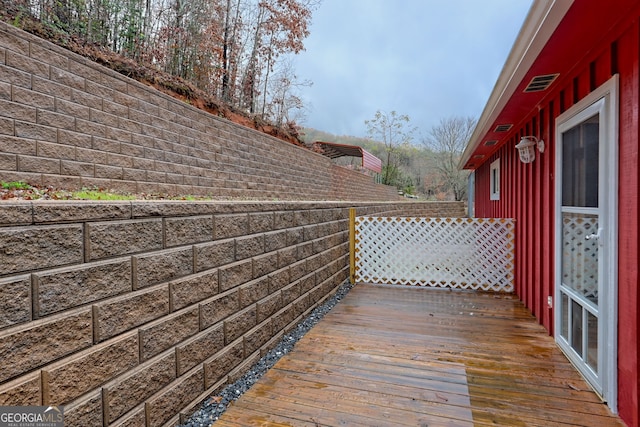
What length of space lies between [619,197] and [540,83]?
126 cm

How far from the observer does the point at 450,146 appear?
21.9 m

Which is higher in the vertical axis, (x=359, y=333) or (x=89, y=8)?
(x=89, y=8)

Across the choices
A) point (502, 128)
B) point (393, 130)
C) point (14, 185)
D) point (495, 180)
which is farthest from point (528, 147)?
point (393, 130)

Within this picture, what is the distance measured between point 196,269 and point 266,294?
3.02 feet

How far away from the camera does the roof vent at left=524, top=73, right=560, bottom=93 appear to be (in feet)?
8.38

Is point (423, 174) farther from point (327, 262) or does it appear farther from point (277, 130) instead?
point (327, 262)

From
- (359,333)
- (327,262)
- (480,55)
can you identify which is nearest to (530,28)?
(359,333)

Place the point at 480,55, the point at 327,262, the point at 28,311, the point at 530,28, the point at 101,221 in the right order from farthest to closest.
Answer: the point at 480,55 < the point at 327,262 < the point at 530,28 < the point at 101,221 < the point at 28,311

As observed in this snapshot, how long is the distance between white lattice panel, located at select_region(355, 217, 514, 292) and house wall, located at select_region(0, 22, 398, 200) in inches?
98.2

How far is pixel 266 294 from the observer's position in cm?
272

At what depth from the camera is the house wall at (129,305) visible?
1.09 m

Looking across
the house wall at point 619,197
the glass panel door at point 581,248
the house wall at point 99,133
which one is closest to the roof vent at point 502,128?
the house wall at point 619,197

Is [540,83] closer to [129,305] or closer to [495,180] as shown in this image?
[129,305]

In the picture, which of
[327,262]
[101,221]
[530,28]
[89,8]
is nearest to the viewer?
[101,221]
